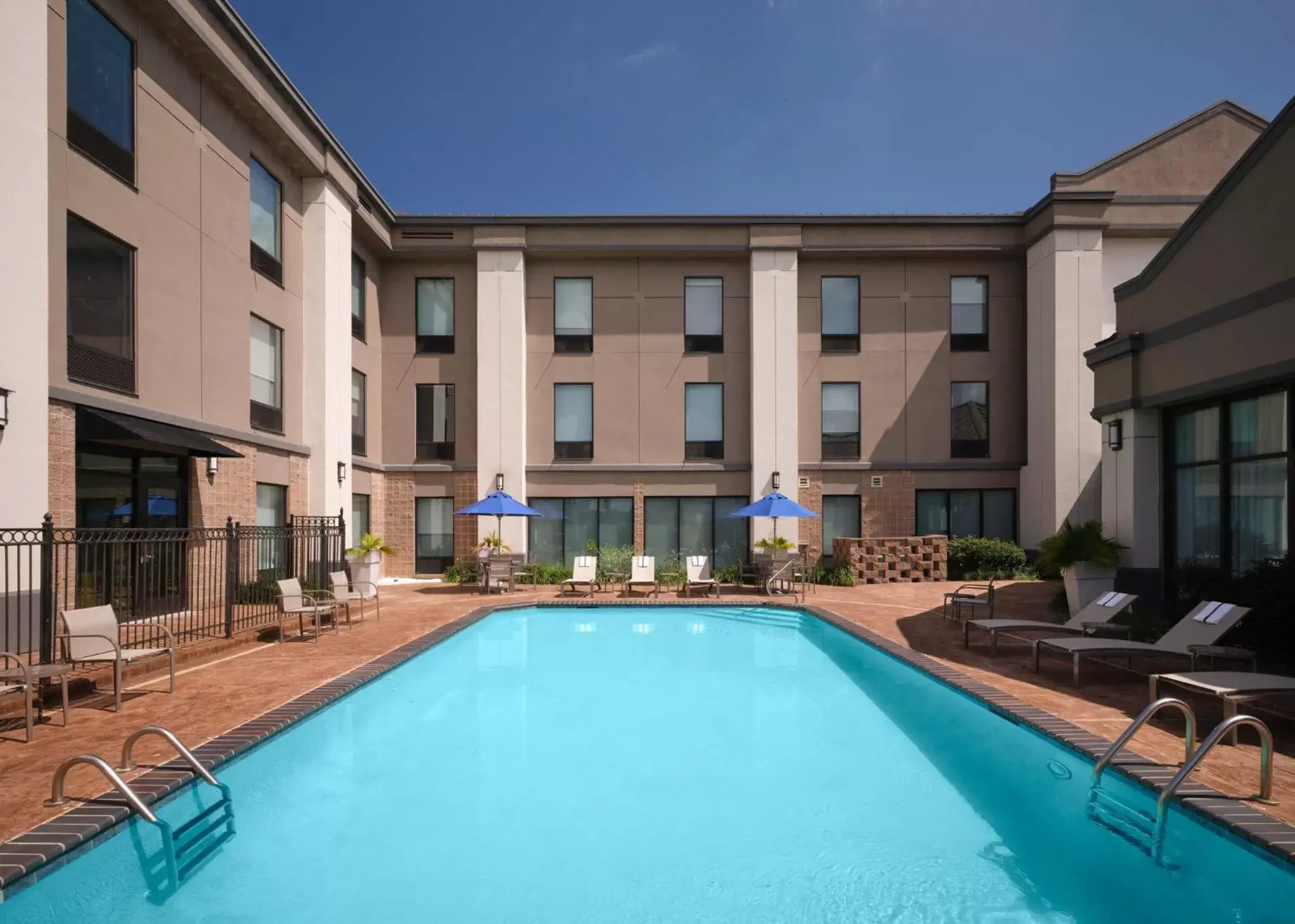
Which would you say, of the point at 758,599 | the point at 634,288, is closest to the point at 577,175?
the point at 634,288

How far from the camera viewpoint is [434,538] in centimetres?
2103

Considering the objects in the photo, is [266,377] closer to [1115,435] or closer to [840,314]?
[840,314]

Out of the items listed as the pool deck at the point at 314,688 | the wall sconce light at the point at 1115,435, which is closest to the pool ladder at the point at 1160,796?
the pool deck at the point at 314,688

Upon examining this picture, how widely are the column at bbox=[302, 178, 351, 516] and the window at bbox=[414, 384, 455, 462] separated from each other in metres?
3.63

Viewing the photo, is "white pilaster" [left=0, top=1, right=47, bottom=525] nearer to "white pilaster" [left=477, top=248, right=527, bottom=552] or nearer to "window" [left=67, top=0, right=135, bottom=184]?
"window" [left=67, top=0, right=135, bottom=184]

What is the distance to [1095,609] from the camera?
10234 mm

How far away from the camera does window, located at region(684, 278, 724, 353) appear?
21.1 metres

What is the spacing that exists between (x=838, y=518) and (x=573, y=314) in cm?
920

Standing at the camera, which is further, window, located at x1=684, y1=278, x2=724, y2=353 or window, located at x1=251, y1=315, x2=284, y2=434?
window, located at x1=684, y1=278, x2=724, y2=353

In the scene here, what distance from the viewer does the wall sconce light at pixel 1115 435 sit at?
1173 cm

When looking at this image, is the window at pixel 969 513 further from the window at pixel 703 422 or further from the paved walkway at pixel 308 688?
the paved walkway at pixel 308 688

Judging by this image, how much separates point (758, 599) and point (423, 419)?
35.0ft

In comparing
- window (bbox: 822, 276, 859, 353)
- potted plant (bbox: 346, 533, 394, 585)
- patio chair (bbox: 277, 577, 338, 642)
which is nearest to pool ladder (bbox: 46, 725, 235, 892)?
patio chair (bbox: 277, 577, 338, 642)

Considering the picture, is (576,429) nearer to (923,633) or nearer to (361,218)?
(361,218)
